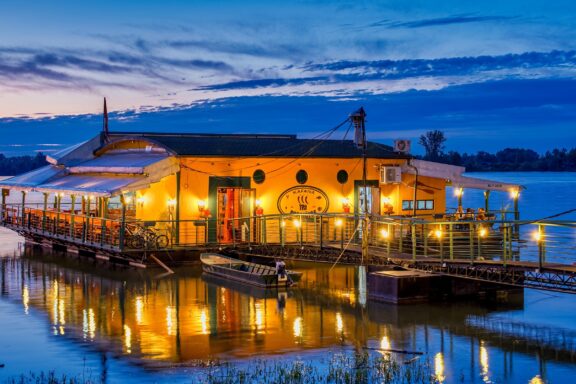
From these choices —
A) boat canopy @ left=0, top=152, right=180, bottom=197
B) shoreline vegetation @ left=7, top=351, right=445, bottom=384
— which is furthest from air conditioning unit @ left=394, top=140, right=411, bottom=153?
shoreline vegetation @ left=7, top=351, right=445, bottom=384

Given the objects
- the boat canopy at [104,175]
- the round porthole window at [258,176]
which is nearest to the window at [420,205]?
the round porthole window at [258,176]


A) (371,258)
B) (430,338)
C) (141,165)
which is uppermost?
(141,165)

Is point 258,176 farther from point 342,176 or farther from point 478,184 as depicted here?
point 478,184

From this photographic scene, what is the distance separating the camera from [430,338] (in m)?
20.2

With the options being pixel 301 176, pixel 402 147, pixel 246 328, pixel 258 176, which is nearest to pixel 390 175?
pixel 402 147

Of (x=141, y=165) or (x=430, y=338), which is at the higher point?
(x=141, y=165)

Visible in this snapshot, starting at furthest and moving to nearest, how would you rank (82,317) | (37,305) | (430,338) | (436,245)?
(436,245), (37,305), (82,317), (430,338)

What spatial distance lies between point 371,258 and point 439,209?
10.00 metres

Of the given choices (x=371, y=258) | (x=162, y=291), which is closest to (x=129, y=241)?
(x=162, y=291)

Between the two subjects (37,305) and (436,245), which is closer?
(37,305)

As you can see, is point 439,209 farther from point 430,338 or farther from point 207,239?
point 430,338

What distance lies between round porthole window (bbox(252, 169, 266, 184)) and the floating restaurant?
39mm

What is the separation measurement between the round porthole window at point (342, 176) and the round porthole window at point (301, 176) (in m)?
1.35

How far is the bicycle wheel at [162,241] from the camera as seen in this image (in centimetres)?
3053
